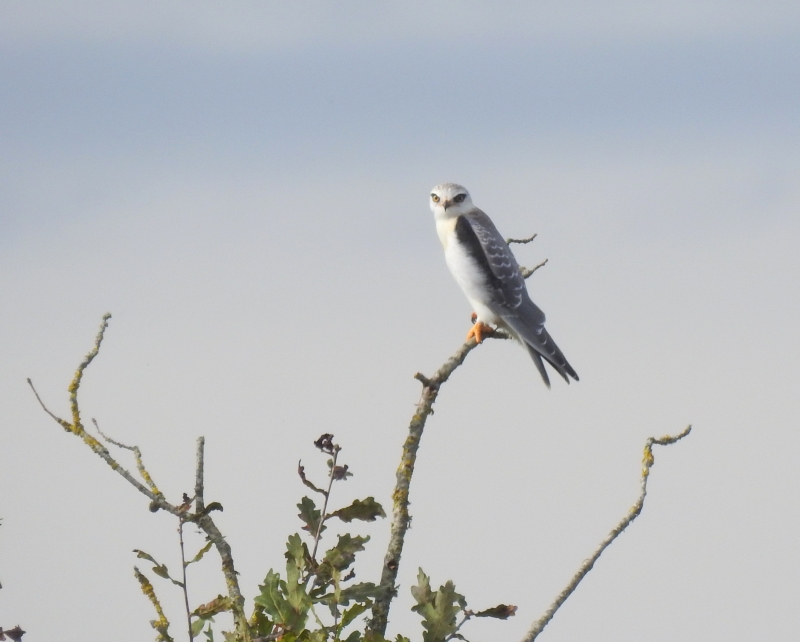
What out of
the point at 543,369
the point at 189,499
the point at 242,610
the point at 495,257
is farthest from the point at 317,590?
the point at 495,257

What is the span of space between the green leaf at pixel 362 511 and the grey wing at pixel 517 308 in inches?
226

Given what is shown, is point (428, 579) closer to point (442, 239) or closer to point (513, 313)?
point (513, 313)

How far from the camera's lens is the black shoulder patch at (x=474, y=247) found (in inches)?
439

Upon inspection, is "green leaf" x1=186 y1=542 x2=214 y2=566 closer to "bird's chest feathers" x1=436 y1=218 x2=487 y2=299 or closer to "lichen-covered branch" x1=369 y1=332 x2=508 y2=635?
"lichen-covered branch" x1=369 y1=332 x2=508 y2=635

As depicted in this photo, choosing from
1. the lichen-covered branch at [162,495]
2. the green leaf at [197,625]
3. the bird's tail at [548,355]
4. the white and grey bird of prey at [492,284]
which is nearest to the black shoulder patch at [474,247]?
the white and grey bird of prey at [492,284]

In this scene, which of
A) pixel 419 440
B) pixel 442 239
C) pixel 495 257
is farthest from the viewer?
pixel 442 239

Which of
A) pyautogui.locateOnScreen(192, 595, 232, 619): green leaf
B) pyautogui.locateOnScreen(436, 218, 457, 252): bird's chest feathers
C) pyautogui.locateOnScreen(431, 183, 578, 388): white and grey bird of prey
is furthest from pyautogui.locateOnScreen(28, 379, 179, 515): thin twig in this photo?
pyautogui.locateOnScreen(436, 218, 457, 252): bird's chest feathers

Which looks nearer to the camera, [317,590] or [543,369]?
[317,590]

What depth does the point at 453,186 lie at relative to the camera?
492 inches

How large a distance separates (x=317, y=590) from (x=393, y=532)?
1072 millimetres

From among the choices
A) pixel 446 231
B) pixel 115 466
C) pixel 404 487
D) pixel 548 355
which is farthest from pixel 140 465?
pixel 446 231

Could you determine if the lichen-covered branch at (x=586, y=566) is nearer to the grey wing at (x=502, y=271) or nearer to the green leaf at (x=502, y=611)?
the green leaf at (x=502, y=611)

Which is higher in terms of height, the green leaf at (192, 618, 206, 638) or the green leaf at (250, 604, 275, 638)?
the green leaf at (192, 618, 206, 638)

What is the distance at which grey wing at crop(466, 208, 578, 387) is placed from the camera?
10492mm
